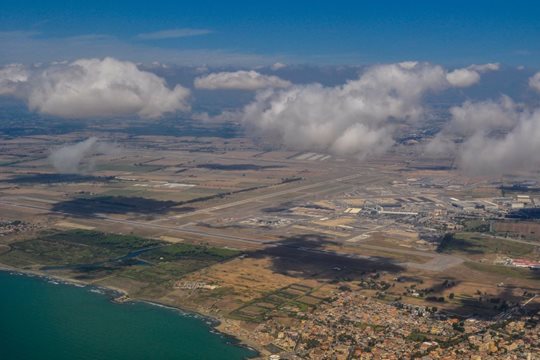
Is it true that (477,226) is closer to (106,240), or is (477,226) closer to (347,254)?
(347,254)

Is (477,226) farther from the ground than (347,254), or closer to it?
farther from the ground

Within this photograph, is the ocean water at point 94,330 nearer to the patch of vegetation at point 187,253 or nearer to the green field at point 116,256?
the green field at point 116,256

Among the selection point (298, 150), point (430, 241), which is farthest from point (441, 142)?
point (430, 241)

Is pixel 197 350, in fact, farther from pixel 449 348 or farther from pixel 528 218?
pixel 528 218

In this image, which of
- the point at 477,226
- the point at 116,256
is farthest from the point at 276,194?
the point at 116,256

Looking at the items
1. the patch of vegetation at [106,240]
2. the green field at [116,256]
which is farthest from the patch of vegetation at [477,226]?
the patch of vegetation at [106,240]

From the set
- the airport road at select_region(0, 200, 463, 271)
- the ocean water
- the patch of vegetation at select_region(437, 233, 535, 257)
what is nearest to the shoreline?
the ocean water
